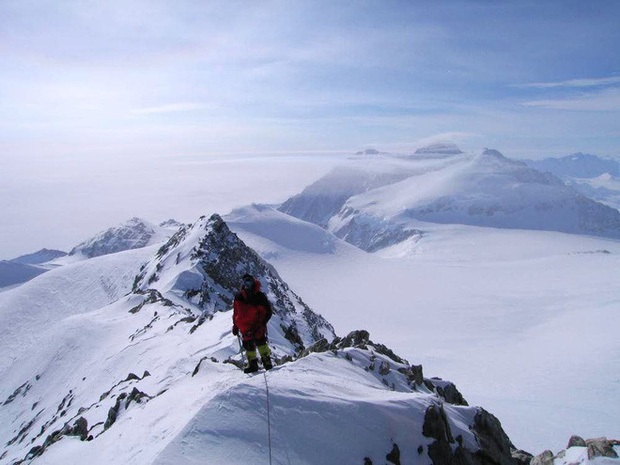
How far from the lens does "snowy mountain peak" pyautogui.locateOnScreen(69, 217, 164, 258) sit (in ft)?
588

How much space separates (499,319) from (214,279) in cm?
6152

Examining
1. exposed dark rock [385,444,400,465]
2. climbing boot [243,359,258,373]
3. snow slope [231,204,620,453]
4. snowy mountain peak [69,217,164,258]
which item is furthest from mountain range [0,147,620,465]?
snowy mountain peak [69,217,164,258]

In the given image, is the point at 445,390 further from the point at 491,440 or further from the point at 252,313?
the point at 252,313

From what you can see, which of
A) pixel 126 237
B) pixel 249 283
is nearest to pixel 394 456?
pixel 249 283

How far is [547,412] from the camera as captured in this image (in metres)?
40.1

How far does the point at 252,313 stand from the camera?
A: 1182 centimetres

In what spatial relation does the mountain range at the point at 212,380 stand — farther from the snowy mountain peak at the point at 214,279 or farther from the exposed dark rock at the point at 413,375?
the snowy mountain peak at the point at 214,279

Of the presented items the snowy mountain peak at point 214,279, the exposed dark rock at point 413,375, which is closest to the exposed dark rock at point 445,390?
the exposed dark rock at point 413,375

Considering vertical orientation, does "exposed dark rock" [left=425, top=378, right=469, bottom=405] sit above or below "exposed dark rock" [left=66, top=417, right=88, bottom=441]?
below

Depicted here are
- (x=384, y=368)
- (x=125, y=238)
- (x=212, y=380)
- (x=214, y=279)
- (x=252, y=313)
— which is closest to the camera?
(x=252, y=313)

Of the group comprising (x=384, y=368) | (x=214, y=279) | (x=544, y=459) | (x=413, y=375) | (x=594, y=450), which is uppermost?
(x=384, y=368)

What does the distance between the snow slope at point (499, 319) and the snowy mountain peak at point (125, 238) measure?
53.6 metres

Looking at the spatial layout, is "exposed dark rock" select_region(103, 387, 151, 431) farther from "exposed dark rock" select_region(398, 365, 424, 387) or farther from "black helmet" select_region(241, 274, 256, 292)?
"exposed dark rock" select_region(398, 365, 424, 387)

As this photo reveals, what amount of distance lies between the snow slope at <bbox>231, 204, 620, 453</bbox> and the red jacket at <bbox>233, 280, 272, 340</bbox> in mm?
32338
